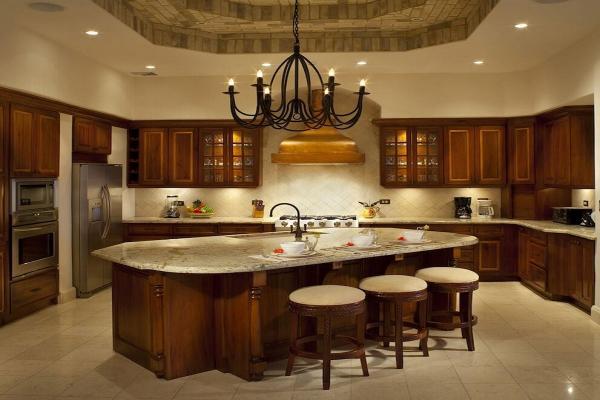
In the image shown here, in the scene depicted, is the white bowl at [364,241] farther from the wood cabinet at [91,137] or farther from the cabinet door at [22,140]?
the wood cabinet at [91,137]

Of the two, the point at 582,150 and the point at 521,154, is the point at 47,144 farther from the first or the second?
the point at 582,150

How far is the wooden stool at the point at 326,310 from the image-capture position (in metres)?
3.59

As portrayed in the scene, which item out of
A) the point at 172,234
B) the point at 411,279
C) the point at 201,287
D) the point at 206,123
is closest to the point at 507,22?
the point at 411,279

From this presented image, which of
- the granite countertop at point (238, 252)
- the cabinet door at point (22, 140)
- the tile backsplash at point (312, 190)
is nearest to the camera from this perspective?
the granite countertop at point (238, 252)

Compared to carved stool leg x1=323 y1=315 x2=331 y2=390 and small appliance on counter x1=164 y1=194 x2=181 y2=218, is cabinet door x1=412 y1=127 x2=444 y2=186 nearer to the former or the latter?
small appliance on counter x1=164 y1=194 x2=181 y2=218

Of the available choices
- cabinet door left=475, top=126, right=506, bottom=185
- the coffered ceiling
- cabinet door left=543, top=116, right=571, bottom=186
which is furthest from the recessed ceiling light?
cabinet door left=543, top=116, right=571, bottom=186

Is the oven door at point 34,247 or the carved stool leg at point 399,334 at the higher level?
the oven door at point 34,247

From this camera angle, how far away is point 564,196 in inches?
293

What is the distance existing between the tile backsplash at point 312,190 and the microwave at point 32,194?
232 centimetres

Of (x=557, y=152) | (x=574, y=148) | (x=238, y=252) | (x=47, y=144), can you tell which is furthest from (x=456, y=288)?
(x=47, y=144)

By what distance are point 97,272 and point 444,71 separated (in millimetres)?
5370

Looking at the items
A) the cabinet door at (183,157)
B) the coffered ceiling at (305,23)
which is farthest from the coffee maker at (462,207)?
the cabinet door at (183,157)

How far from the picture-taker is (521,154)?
752 centimetres

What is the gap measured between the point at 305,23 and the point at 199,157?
107 inches
